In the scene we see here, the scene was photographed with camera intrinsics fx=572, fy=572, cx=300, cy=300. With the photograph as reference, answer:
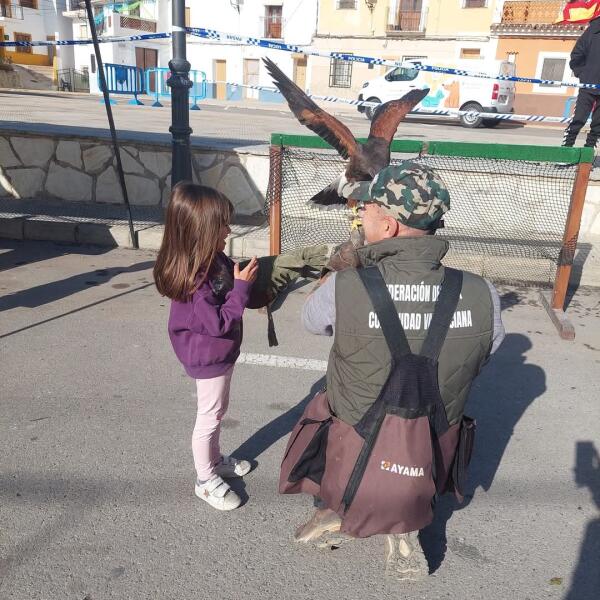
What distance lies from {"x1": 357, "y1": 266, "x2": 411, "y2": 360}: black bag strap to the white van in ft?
65.6

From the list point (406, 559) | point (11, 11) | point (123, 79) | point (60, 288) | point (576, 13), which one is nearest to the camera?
point (406, 559)

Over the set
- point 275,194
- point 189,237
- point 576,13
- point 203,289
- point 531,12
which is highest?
point 531,12

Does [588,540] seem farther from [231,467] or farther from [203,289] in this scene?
[203,289]

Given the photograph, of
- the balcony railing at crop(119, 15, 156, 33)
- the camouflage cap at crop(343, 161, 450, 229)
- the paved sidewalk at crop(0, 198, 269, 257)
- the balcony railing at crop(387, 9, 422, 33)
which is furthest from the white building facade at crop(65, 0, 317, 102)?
the camouflage cap at crop(343, 161, 450, 229)

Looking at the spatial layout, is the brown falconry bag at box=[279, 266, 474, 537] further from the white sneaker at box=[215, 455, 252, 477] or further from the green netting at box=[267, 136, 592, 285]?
the green netting at box=[267, 136, 592, 285]

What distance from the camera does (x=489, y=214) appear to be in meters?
7.07

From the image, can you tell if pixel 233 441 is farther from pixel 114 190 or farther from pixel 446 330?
pixel 114 190

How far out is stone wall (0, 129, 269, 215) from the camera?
760 centimetres

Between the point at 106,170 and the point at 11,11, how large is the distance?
47277 millimetres

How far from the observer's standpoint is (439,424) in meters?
2.03

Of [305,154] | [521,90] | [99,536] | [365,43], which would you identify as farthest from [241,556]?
[365,43]

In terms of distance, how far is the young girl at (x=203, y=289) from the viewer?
7.61 ft

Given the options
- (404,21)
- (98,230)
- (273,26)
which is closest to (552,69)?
(404,21)

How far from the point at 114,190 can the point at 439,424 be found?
6.95m
